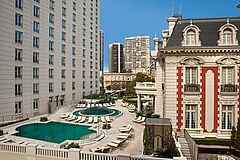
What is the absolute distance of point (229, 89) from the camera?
1694 centimetres

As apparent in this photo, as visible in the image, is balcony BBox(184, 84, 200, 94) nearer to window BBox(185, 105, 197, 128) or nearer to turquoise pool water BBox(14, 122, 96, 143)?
window BBox(185, 105, 197, 128)

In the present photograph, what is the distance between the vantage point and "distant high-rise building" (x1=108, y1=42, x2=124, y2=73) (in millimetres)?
127812

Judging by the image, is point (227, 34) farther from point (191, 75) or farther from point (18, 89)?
point (18, 89)

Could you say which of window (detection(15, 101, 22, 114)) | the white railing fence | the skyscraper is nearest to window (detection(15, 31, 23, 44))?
the skyscraper

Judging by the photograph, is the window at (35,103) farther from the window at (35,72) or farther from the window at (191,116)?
the window at (191,116)

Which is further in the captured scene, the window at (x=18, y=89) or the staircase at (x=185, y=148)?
the window at (x=18, y=89)

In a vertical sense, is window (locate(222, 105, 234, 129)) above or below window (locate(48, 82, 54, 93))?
below

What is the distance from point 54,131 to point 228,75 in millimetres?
17082

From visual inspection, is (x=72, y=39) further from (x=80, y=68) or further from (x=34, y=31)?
(x=34, y=31)

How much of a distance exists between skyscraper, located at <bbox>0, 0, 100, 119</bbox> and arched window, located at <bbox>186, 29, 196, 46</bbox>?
64.6 ft

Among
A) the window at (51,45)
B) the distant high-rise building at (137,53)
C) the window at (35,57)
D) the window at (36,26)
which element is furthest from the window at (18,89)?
the distant high-rise building at (137,53)

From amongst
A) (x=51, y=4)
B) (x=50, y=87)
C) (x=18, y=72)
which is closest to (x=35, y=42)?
(x=18, y=72)

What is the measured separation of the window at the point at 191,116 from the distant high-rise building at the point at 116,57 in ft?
364

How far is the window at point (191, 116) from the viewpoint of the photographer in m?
17.5
